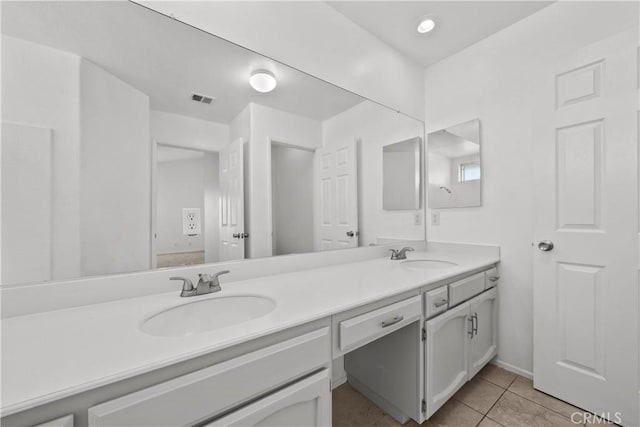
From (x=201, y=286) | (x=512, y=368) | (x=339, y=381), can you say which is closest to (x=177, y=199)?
(x=201, y=286)

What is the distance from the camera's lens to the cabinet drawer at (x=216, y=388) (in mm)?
539

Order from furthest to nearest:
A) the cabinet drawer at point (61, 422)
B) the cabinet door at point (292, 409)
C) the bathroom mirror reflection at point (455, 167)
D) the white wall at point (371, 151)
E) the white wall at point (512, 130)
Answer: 1. the bathroom mirror reflection at point (455, 167)
2. the white wall at point (371, 151)
3. the white wall at point (512, 130)
4. the cabinet door at point (292, 409)
5. the cabinet drawer at point (61, 422)

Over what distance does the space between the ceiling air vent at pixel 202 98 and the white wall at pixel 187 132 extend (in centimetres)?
9

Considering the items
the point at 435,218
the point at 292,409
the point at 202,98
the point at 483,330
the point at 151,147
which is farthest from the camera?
the point at 435,218

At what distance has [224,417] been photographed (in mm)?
657

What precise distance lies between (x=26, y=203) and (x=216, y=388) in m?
0.85

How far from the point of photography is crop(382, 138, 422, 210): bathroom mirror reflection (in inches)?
80.5

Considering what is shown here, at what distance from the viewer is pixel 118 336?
0.68 meters

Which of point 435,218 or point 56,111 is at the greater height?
point 56,111

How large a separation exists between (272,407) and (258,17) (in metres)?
1.73

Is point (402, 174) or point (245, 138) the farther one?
point (402, 174)

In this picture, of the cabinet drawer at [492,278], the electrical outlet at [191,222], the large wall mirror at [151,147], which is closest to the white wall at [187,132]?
the large wall mirror at [151,147]

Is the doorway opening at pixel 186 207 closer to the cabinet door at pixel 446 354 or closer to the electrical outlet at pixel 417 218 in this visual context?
the cabinet door at pixel 446 354

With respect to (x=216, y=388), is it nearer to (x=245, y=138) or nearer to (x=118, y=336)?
(x=118, y=336)
